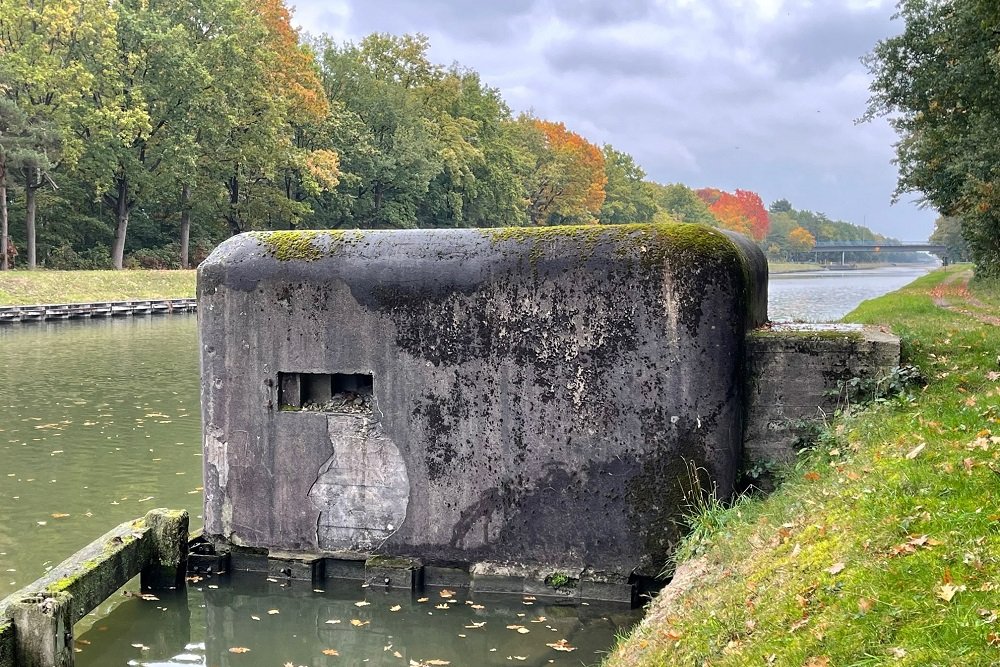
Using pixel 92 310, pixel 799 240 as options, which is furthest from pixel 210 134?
pixel 799 240

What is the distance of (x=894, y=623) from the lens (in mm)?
4051

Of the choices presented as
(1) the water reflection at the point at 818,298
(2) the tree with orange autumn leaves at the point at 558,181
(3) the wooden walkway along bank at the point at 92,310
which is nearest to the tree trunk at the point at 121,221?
(3) the wooden walkway along bank at the point at 92,310

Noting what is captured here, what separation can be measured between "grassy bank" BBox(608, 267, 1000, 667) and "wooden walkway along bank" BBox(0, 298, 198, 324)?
32.6 meters

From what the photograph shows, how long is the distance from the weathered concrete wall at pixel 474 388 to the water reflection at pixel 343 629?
447 mm

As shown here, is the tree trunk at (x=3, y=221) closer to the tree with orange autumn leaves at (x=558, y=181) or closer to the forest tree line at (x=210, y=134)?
the forest tree line at (x=210, y=134)

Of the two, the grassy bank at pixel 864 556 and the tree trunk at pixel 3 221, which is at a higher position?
the tree trunk at pixel 3 221

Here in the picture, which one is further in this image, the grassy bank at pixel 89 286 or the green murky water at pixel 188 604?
the grassy bank at pixel 89 286

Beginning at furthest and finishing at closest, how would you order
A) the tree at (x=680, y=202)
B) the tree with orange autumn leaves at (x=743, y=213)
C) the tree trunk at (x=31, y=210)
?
the tree with orange autumn leaves at (x=743, y=213) → the tree at (x=680, y=202) → the tree trunk at (x=31, y=210)

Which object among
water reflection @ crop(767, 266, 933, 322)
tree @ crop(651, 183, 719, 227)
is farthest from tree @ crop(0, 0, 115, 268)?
tree @ crop(651, 183, 719, 227)

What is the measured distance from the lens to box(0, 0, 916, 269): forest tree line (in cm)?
4438

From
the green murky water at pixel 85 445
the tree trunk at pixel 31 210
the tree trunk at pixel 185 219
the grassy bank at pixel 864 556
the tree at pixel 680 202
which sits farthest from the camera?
the tree at pixel 680 202

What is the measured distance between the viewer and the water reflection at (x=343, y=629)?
7.24 m

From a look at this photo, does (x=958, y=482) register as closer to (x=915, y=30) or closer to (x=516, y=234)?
(x=516, y=234)

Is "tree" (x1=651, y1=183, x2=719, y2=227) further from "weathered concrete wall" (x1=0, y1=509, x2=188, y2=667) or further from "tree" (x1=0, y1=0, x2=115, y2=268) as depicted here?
"weathered concrete wall" (x1=0, y1=509, x2=188, y2=667)
